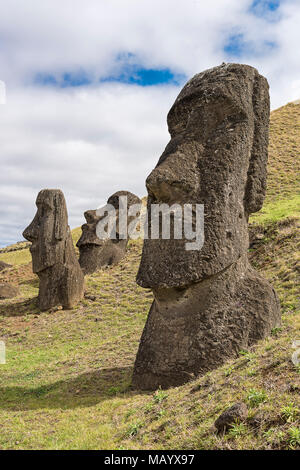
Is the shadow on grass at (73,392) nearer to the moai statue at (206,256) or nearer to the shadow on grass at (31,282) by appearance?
the moai statue at (206,256)

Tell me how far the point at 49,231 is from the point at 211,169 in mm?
9222

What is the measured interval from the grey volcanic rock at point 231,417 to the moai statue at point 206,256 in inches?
85.5

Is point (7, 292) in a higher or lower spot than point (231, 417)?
lower

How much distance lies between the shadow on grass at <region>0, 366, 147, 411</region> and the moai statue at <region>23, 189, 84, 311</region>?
7.02 meters

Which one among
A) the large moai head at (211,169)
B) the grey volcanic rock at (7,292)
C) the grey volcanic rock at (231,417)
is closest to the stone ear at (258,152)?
the large moai head at (211,169)

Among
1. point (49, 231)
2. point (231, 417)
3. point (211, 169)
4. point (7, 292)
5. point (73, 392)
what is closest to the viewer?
point (231, 417)

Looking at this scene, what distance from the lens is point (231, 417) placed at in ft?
12.9

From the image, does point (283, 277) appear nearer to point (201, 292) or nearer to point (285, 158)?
point (201, 292)

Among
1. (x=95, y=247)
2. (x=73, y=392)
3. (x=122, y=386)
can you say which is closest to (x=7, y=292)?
(x=95, y=247)

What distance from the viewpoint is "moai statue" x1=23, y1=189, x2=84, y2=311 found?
14.7 metres

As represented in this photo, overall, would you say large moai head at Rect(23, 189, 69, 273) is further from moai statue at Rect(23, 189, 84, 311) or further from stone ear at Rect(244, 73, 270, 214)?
stone ear at Rect(244, 73, 270, 214)

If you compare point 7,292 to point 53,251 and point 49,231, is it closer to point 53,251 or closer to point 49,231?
point 53,251

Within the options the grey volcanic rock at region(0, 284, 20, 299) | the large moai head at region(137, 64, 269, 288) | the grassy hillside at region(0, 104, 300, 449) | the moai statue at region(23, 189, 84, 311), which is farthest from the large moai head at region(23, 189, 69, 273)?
the large moai head at region(137, 64, 269, 288)

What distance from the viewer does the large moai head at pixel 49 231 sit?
14664 millimetres
